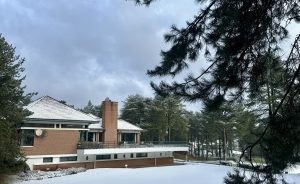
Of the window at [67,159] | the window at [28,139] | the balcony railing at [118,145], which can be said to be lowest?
the window at [67,159]

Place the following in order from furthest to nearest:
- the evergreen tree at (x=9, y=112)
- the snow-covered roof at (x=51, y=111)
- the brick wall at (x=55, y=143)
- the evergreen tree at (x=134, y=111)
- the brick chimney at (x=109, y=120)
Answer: the evergreen tree at (x=134, y=111)
the brick chimney at (x=109, y=120)
the snow-covered roof at (x=51, y=111)
the brick wall at (x=55, y=143)
the evergreen tree at (x=9, y=112)

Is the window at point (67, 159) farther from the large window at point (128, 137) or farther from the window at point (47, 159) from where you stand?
the large window at point (128, 137)

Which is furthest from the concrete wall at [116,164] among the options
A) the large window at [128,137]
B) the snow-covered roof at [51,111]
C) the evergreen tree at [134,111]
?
the evergreen tree at [134,111]

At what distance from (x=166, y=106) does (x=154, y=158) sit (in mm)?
13635

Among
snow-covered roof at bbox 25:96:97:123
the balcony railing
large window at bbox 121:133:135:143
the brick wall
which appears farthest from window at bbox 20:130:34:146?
large window at bbox 121:133:135:143

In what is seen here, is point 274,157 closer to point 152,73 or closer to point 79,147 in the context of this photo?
point 152,73

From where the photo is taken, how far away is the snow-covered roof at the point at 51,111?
2945cm

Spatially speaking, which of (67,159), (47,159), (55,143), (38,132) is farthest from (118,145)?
(38,132)

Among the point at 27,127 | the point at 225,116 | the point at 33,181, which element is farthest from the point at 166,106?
the point at 33,181

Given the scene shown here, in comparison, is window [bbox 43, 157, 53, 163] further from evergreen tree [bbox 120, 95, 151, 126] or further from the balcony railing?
evergreen tree [bbox 120, 95, 151, 126]

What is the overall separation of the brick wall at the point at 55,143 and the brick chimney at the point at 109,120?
18.2 ft

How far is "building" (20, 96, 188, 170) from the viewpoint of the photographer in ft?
95.0

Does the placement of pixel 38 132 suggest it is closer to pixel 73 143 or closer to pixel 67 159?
pixel 73 143

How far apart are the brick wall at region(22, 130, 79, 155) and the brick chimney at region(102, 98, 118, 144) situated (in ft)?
18.2
